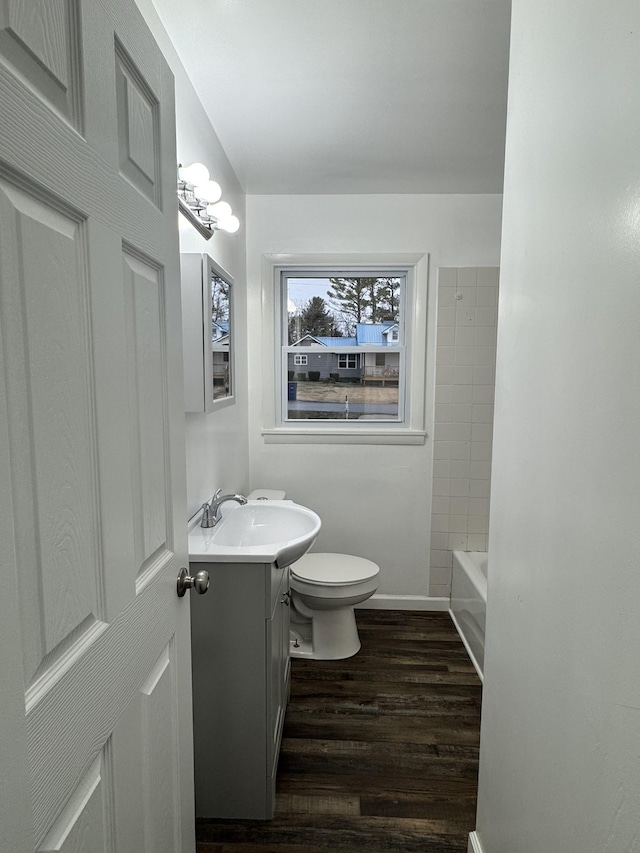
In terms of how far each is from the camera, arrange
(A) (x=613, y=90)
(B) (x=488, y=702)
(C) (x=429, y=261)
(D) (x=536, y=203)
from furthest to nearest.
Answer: (C) (x=429, y=261)
(B) (x=488, y=702)
(D) (x=536, y=203)
(A) (x=613, y=90)

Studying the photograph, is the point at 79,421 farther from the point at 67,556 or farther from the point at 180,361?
the point at 180,361

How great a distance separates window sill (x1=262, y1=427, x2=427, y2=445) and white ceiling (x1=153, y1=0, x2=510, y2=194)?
134 cm

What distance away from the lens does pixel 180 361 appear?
3.37 feet

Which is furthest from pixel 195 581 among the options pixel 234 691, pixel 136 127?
pixel 136 127

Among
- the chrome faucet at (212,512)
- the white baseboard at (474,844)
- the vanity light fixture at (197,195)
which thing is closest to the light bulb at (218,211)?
the vanity light fixture at (197,195)

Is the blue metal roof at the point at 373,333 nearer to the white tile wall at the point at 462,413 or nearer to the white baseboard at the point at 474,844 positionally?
the white tile wall at the point at 462,413

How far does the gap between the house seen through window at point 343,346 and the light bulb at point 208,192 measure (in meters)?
1.37

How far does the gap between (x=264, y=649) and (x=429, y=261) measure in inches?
86.3

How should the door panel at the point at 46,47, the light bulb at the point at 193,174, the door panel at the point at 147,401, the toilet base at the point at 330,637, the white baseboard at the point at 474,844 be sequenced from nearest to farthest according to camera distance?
the door panel at the point at 46,47
the door panel at the point at 147,401
the white baseboard at the point at 474,844
the light bulb at the point at 193,174
the toilet base at the point at 330,637

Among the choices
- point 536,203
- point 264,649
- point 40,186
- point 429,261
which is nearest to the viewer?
point 40,186

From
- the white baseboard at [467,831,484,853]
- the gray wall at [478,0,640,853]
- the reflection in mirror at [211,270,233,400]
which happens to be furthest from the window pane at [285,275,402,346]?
the white baseboard at [467,831,484,853]

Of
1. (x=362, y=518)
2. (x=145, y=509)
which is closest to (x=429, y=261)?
(x=362, y=518)

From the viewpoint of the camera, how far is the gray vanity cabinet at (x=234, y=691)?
58.4 inches

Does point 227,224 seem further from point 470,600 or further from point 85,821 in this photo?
point 470,600
